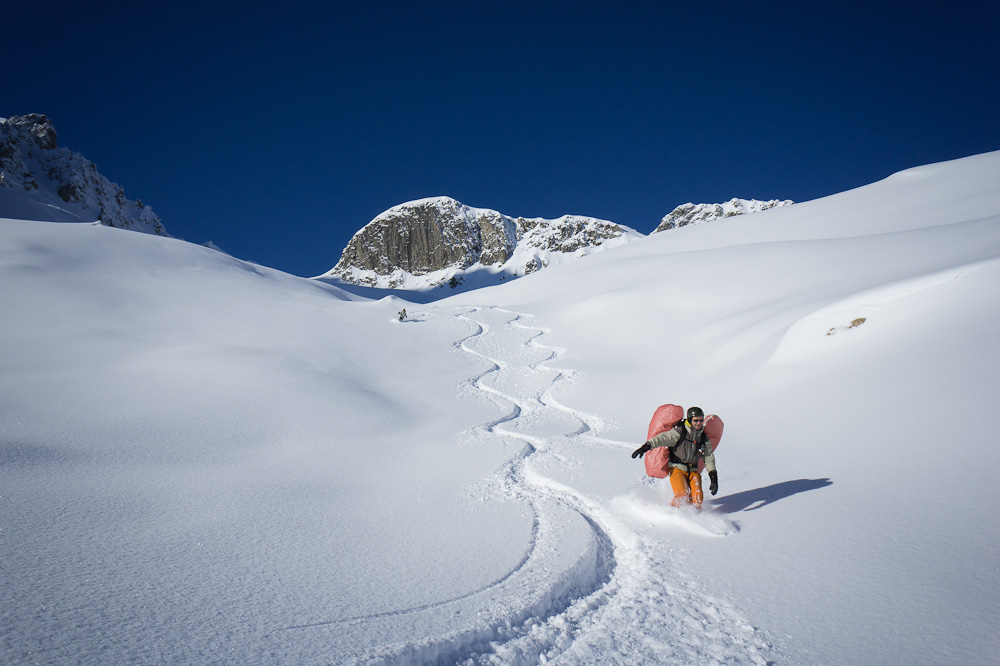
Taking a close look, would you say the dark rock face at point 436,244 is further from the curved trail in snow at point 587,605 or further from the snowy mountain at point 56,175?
the curved trail in snow at point 587,605

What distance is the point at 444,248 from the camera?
19225cm

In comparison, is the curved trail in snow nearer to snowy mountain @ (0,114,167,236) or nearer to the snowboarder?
the snowboarder

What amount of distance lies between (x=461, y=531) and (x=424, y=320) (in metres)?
15.1

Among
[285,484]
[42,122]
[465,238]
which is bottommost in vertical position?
[285,484]

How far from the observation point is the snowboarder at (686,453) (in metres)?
5.10

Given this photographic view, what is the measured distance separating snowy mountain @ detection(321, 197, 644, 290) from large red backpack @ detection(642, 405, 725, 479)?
17364 centimetres

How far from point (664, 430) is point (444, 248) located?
629 feet

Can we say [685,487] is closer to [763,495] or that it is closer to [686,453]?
[686,453]

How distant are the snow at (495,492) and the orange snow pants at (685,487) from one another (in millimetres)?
221

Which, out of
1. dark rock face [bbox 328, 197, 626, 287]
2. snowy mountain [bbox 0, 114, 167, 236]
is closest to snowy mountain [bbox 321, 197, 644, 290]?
dark rock face [bbox 328, 197, 626, 287]

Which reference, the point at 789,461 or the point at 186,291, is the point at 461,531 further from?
the point at 186,291

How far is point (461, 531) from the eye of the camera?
15.0 ft

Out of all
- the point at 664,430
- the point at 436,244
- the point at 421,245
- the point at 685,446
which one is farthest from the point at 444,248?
the point at 685,446

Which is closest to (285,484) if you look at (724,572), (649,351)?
(724,572)
